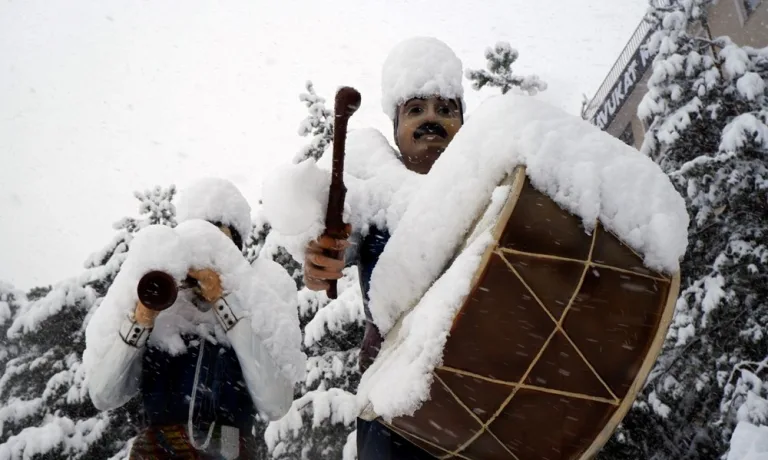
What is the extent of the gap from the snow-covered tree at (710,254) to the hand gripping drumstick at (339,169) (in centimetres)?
411

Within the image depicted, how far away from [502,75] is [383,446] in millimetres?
4966

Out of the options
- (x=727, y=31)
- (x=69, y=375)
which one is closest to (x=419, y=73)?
(x=69, y=375)

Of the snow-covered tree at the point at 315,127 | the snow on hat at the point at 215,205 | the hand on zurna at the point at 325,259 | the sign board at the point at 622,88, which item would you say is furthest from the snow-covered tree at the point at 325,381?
the sign board at the point at 622,88

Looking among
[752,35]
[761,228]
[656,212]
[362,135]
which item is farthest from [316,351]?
[752,35]

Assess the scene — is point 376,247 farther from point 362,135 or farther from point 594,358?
point 594,358

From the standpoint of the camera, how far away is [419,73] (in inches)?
94.0

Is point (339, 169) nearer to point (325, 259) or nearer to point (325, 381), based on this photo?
point (325, 259)

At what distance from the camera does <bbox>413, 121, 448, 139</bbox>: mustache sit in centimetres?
232

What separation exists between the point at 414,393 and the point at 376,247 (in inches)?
28.5

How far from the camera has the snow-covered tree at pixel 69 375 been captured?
18.1 feet

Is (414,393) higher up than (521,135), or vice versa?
(521,135)

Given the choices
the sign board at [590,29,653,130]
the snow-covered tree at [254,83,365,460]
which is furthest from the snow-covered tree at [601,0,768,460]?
the sign board at [590,29,653,130]

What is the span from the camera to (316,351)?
17.8 feet

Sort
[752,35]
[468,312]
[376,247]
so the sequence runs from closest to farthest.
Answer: [468,312], [376,247], [752,35]
